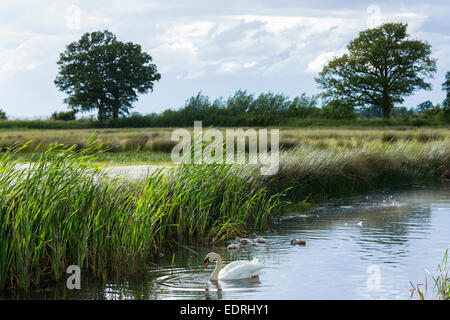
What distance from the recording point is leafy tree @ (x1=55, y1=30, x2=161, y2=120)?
58094 millimetres

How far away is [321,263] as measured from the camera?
8508 mm

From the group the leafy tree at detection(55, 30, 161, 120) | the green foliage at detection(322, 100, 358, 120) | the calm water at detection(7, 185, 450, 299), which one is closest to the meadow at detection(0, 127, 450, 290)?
the calm water at detection(7, 185, 450, 299)

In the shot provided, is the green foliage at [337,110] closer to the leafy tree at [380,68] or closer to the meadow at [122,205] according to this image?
the leafy tree at [380,68]

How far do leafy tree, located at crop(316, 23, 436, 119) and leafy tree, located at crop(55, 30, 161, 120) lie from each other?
19.7 meters

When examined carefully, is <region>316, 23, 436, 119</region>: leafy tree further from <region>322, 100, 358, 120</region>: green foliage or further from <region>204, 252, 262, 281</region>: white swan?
<region>204, 252, 262, 281</region>: white swan

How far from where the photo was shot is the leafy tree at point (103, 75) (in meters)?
58.1

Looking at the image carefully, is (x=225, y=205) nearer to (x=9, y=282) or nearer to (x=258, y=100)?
(x=9, y=282)

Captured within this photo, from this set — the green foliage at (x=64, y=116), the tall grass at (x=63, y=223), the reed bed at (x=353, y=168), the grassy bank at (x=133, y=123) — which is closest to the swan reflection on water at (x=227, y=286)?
the tall grass at (x=63, y=223)

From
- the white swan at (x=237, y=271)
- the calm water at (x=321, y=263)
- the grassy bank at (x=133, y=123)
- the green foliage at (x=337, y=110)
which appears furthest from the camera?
the green foliage at (x=337, y=110)

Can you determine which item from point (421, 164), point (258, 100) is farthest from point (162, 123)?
point (421, 164)

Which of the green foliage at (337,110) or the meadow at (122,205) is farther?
the green foliage at (337,110)

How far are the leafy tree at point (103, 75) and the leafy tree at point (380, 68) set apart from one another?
1974 cm

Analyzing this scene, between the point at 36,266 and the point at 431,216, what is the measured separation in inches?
362
